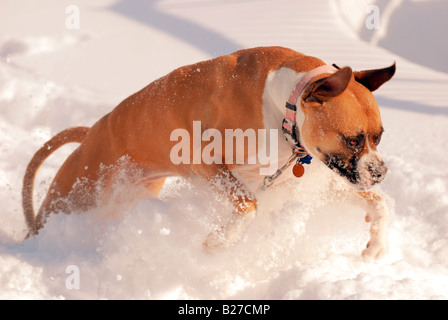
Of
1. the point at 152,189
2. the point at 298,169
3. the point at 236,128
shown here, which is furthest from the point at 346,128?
the point at 152,189

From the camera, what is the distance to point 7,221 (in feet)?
11.1

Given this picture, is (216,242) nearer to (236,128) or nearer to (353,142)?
(236,128)

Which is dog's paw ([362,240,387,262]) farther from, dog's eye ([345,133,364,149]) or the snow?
dog's eye ([345,133,364,149])

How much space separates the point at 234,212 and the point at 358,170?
0.65 metres

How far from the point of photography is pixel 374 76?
6.68ft

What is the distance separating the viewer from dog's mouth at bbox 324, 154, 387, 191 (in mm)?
1942

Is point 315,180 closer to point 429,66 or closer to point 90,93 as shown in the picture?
point 90,93

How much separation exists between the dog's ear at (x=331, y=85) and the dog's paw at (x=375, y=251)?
3.27ft

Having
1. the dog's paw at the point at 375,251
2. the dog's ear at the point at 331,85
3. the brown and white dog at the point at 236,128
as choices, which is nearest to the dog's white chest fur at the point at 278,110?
the brown and white dog at the point at 236,128

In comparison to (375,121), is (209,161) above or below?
below

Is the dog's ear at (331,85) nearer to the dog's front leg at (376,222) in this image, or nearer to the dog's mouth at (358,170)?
the dog's mouth at (358,170)

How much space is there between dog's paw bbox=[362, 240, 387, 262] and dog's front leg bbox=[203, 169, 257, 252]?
0.67 meters

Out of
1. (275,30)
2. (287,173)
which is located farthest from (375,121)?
(275,30)

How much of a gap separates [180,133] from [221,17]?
3.64 metres
